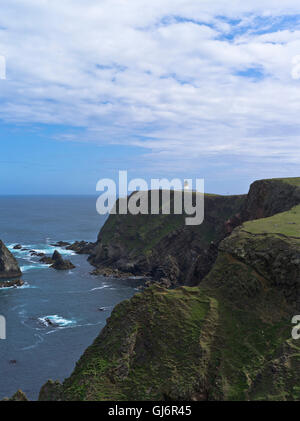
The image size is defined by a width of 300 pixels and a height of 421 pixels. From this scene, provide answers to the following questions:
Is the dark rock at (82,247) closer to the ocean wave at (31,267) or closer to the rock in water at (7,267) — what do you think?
the ocean wave at (31,267)

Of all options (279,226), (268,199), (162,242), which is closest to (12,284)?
(162,242)

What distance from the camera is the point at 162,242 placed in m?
147

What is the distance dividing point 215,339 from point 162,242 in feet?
334

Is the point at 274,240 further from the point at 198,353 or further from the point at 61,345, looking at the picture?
the point at 61,345

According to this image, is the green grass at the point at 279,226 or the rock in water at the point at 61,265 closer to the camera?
the green grass at the point at 279,226

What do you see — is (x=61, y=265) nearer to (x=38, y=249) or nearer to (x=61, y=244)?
(x=38, y=249)

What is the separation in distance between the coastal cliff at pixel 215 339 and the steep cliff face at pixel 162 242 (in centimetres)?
7152

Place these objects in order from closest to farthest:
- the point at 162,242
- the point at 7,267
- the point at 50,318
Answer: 1. the point at 50,318
2. the point at 7,267
3. the point at 162,242

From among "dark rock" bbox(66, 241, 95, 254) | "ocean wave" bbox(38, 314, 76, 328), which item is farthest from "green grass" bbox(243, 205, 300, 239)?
"dark rock" bbox(66, 241, 95, 254)

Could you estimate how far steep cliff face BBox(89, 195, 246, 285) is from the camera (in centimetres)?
13312

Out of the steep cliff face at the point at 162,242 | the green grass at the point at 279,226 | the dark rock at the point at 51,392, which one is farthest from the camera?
the steep cliff face at the point at 162,242

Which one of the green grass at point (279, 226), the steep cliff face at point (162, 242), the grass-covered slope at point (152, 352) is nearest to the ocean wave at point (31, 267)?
the steep cliff face at point (162, 242)

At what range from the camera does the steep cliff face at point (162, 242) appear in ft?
437
